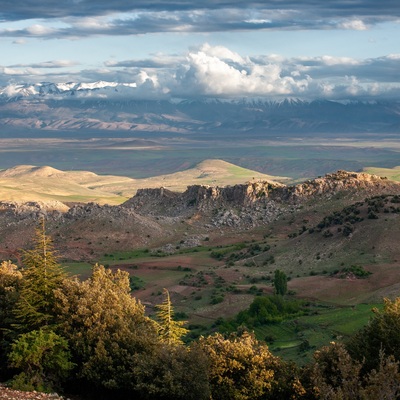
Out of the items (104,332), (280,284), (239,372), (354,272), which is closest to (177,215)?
(354,272)

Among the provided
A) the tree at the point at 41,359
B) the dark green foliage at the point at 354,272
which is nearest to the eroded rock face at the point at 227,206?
the dark green foliage at the point at 354,272

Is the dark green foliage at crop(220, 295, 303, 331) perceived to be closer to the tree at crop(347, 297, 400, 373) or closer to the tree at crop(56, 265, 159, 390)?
the tree at crop(56, 265, 159, 390)

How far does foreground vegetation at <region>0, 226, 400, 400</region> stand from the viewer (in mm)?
25375

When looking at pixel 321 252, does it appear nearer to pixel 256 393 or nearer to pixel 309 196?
pixel 309 196

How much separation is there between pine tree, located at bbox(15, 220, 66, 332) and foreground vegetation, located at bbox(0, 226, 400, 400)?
37 mm

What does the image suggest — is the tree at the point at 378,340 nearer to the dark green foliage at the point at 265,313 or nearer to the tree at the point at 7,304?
the tree at the point at 7,304

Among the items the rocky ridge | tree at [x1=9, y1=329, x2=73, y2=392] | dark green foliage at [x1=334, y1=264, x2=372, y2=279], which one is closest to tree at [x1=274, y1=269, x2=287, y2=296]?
dark green foliage at [x1=334, y1=264, x2=372, y2=279]

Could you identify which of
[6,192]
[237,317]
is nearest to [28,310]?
[237,317]

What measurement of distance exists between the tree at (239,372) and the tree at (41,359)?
4.85 meters

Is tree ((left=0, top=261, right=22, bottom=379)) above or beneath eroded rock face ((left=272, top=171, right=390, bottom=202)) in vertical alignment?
above

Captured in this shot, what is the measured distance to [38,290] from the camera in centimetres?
3002

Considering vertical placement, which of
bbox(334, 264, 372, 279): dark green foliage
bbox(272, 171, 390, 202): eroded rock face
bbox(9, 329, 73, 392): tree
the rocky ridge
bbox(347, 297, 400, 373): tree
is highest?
bbox(347, 297, 400, 373): tree

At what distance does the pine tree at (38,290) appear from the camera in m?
29.4

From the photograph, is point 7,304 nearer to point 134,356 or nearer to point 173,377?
point 134,356
